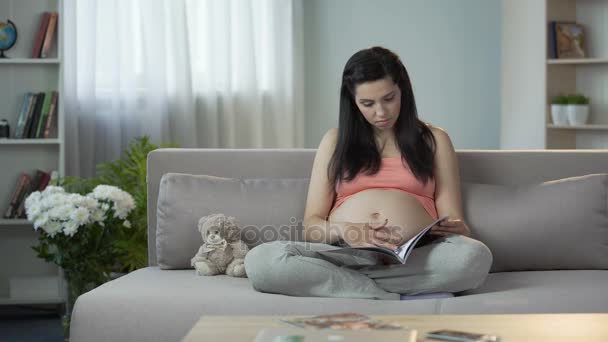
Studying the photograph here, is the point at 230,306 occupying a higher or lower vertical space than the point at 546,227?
lower

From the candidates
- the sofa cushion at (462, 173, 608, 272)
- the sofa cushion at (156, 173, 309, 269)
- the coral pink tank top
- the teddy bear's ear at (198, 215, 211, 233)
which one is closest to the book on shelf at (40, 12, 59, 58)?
the sofa cushion at (156, 173, 309, 269)

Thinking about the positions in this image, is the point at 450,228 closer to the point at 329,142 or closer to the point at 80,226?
the point at 329,142

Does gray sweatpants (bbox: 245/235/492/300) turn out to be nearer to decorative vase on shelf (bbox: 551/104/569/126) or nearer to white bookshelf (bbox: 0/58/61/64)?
white bookshelf (bbox: 0/58/61/64)

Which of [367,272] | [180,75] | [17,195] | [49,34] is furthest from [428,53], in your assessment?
[367,272]

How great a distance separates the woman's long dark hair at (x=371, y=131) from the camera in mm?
2518

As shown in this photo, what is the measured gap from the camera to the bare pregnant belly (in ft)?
7.86

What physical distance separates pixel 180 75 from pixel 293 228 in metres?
1.95

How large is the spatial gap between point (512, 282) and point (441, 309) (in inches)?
12.2

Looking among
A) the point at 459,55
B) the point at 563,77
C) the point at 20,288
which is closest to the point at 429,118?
the point at 459,55

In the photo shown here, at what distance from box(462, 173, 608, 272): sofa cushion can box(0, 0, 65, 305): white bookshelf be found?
2130 mm

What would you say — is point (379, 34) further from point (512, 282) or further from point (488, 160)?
point (512, 282)

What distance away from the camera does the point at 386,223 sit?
7.41ft

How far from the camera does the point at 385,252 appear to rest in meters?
2.08

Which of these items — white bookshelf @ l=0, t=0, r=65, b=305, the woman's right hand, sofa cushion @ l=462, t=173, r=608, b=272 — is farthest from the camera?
white bookshelf @ l=0, t=0, r=65, b=305
